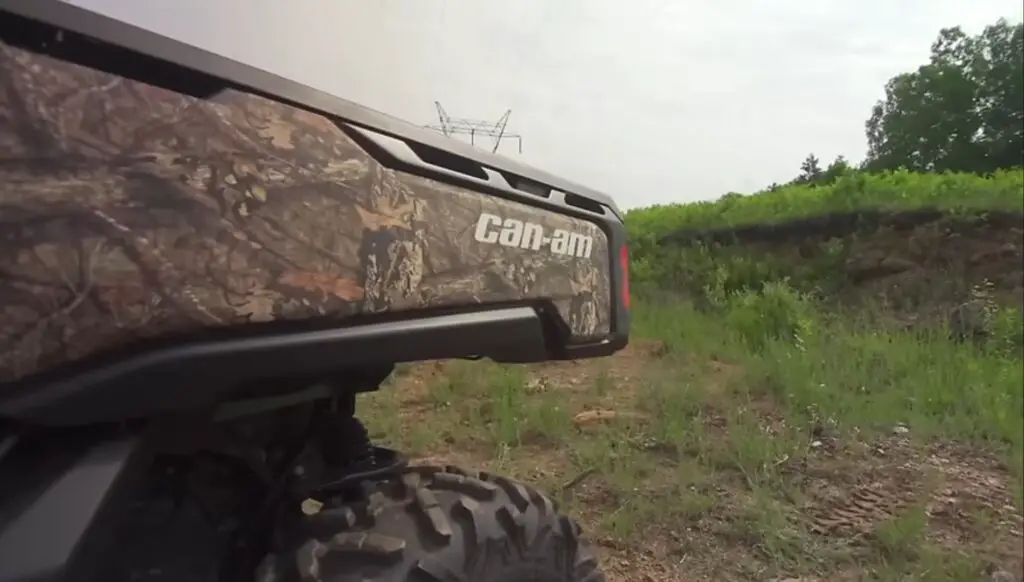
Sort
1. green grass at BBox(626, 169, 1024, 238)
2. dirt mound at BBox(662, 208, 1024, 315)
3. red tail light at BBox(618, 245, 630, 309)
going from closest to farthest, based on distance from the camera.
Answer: red tail light at BBox(618, 245, 630, 309)
green grass at BBox(626, 169, 1024, 238)
dirt mound at BBox(662, 208, 1024, 315)

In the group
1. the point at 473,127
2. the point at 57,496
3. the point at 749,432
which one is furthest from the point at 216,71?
the point at 749,432

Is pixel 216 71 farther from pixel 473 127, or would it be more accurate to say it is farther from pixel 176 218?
pixel 473 127

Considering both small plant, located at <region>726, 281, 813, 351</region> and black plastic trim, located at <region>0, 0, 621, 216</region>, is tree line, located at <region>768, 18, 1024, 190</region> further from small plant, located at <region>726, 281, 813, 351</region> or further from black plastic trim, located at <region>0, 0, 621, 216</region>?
black plastic trim, located at <region>0, 0, 621, 216</region>

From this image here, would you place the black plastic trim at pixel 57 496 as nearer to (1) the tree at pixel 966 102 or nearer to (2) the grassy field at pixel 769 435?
(2) the grassy field at pixel 769 435

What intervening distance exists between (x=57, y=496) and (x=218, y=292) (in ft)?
0.32

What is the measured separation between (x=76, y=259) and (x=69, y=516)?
0.32 feet

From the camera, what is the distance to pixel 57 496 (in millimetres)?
350

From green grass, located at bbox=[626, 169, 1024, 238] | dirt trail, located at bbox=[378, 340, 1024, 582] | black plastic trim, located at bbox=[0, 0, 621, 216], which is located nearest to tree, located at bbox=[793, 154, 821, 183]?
green grass, located at bbox=[626, 169, 1024, 238]

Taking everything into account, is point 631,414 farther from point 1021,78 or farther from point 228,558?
point 228,558

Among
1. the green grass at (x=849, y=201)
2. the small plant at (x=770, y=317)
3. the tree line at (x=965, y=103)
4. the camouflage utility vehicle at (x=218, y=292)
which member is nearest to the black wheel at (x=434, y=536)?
the camouflage utility vehicle at (x=218, y=292)

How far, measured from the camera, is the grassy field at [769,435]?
1384mm

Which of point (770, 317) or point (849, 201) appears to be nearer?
point (770, 317)

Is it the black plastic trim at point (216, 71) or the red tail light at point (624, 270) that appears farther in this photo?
the red tail light at point (624, 270)

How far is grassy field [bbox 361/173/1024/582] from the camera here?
4.54 ft
